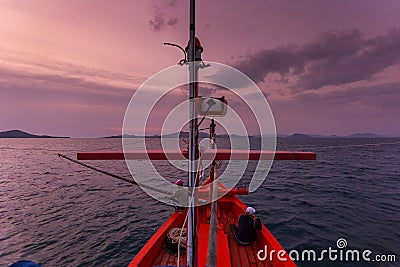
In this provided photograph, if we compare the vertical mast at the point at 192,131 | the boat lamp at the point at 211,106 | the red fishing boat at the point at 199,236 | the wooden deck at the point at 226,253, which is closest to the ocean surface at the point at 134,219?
the wooden deck at the point at 226,253

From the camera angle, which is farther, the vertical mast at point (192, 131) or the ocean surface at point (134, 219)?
the ocean surface at point (134, 219)

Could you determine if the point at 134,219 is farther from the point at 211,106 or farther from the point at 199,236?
the point at 211,106

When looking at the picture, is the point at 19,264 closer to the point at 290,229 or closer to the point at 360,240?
the point at 290,229

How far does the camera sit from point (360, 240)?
10.9 meters

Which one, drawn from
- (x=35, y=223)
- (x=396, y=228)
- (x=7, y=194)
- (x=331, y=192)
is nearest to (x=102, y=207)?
(x=35, y=223)

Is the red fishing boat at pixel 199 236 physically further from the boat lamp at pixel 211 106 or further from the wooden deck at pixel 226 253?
the boat lamp at pixel 211 106

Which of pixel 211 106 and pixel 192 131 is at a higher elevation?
pixel 211 106

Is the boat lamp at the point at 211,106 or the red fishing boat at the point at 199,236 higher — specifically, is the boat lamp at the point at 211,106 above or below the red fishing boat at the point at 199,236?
above

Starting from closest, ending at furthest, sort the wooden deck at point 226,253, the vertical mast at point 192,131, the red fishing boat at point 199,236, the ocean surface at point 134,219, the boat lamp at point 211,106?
the vertical mast at point 192,131
the red fishing boat at point 199,236
the boat lamp at point 211,106
the wooden deck at point 226,253
the ocean surface at point 134,219

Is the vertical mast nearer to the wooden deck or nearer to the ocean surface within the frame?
the wooden deck

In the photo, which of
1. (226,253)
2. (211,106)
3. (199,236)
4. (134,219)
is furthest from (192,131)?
(134,219)

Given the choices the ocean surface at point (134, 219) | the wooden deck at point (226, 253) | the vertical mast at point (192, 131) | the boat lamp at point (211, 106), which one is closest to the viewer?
the vertical mast at point (192, 131)

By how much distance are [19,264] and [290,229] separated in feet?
41.5

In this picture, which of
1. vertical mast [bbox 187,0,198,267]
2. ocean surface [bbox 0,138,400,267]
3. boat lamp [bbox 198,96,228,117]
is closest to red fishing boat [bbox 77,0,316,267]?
vertical mast [bbox 187,0,198,267]
